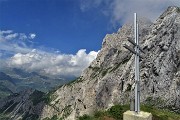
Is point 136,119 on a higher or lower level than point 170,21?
lower

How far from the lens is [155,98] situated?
121m

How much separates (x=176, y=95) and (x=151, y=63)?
928 inches

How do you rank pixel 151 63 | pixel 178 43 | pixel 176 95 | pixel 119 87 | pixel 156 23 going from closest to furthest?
pixel 176 95
pixel 178 43
pixel 151 63
pixel 156 23
pixel 119 87

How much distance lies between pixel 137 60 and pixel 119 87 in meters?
157

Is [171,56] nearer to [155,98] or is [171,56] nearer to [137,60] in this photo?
[155,98]

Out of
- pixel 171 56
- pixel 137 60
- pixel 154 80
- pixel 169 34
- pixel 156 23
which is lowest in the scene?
pixel 137 60

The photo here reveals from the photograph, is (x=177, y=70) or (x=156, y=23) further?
(x=156, y=23)

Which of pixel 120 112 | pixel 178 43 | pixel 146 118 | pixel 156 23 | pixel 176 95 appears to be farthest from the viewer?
pixel 156 23

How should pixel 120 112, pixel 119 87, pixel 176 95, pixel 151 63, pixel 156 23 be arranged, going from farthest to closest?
pixel 119 87, pixel 156 23, pixel 151 63, pixel 176 95, pixel 120 112

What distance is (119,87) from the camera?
173 metres

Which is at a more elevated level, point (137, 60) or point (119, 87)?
point (119, 87)

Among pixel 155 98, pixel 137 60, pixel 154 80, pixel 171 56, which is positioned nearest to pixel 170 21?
pixel 171 56

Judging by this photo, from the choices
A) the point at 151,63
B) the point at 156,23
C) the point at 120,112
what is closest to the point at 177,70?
the point at 151,63

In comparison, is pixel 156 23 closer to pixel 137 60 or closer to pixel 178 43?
pixel 178 43
